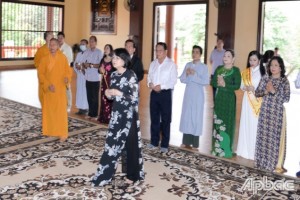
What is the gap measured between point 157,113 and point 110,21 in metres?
10.9

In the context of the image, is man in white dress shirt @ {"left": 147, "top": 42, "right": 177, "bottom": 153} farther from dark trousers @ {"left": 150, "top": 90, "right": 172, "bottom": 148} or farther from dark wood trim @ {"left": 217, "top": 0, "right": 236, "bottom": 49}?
dark wood trim @ {"left": 217, "top": 0, "right": 236, "bottom": 49}

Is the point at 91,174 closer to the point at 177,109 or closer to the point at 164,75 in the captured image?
the point at 164,75

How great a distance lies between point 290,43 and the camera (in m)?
12.0

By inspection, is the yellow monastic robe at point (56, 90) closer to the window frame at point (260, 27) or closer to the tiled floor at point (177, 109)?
the tiled floor at point (177, 109)

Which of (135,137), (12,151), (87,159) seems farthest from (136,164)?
(12,151)

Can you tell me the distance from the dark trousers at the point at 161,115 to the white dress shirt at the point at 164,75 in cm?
9

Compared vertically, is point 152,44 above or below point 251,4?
below

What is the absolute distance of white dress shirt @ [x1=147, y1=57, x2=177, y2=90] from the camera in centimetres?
474

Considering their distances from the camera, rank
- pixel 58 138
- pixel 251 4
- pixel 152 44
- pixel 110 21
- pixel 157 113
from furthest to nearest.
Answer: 1. pixel 110 21
2. pixel 152 44
3. pixel 251 4
4. pixel 58 138
5. pixel 157 113

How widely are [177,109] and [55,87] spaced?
3.28m

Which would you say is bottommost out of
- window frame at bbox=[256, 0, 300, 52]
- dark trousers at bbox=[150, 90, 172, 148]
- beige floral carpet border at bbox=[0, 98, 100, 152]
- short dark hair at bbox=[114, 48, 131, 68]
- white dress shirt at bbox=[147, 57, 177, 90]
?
beige floral carpet border at bbox=[0, 98, 100, 152]

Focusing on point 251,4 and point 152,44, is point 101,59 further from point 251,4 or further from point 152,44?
point 152,44

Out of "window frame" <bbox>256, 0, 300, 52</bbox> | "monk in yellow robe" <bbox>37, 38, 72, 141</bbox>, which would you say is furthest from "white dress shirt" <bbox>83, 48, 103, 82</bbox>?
"window frame" <bbox>256, 0, 300, 52</bbox>

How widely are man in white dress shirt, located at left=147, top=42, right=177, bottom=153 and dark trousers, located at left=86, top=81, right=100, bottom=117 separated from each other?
6.11 ft
